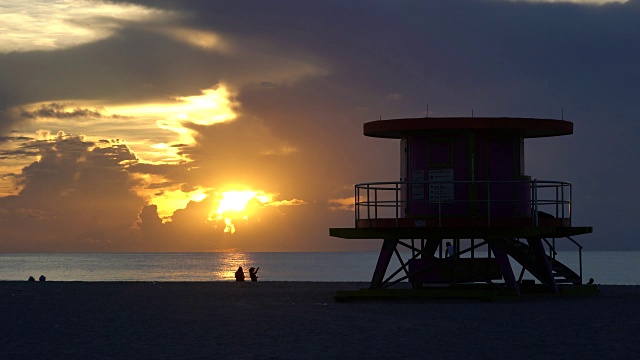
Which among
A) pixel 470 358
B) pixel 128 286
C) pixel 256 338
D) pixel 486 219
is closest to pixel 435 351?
pixel 470 358

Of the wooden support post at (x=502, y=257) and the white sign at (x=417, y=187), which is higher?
the white sign at (x=417, y=187)

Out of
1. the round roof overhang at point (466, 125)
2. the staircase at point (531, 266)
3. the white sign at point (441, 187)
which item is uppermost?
the round roof overhang at point (466, 125)

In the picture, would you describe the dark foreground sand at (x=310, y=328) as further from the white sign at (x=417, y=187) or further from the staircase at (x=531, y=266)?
the white sign at (x=417, y=187)

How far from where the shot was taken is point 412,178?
1185 inches

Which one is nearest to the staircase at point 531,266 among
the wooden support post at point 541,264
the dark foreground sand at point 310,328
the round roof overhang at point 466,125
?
the wooden support post at point 541,264

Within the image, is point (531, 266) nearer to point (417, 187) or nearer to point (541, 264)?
point (541, 264)

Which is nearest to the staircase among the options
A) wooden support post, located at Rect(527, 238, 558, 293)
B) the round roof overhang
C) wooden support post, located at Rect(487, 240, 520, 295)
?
wooden support post, located at Rect(527, 238, 558, 293)

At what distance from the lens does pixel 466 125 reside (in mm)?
29047

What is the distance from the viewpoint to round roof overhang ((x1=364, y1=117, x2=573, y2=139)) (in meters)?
29.1

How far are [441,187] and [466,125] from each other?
2014 millimetres

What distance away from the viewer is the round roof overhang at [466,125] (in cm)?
2911

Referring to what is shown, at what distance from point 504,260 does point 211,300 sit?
915cm

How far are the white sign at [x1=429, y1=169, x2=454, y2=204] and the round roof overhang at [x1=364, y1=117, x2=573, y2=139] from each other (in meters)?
1.28

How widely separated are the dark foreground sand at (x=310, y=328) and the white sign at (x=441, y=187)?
3.12 m
